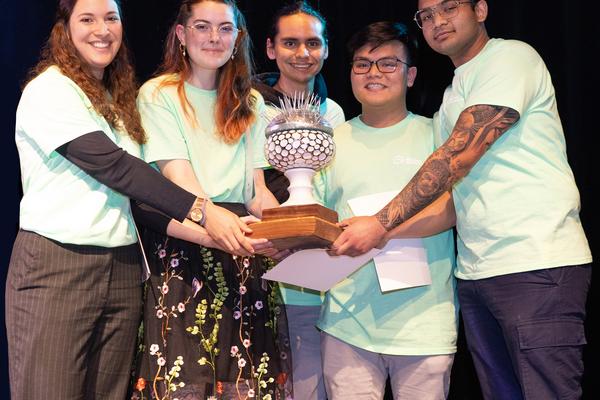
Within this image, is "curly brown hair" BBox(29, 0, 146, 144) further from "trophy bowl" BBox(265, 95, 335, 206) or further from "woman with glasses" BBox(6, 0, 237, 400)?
"trophy bowl" BBox(265, 95, 335, 206)

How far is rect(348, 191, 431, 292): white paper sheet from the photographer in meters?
2.33

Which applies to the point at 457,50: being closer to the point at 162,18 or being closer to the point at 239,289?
the point at 239,289

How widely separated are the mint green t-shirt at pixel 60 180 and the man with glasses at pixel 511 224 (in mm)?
659

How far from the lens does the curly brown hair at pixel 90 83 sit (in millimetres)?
2256

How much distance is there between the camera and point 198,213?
216 cm

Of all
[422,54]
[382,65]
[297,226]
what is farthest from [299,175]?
[422,54]

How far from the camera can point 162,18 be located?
3.63 meters

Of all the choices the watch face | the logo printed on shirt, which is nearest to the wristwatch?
the watch face

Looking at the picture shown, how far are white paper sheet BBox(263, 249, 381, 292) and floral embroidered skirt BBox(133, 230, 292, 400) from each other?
0.10 meters

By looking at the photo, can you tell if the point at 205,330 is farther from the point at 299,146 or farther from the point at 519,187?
the point at 519,187

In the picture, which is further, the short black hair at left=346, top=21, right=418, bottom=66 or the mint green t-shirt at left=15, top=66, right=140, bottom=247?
the short black hair at left=346, top=21, right=418, bottom=66

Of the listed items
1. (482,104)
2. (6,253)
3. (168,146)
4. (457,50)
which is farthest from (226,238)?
(6,253)

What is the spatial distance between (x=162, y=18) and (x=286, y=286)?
159 centimetres

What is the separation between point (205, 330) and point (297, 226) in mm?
414
